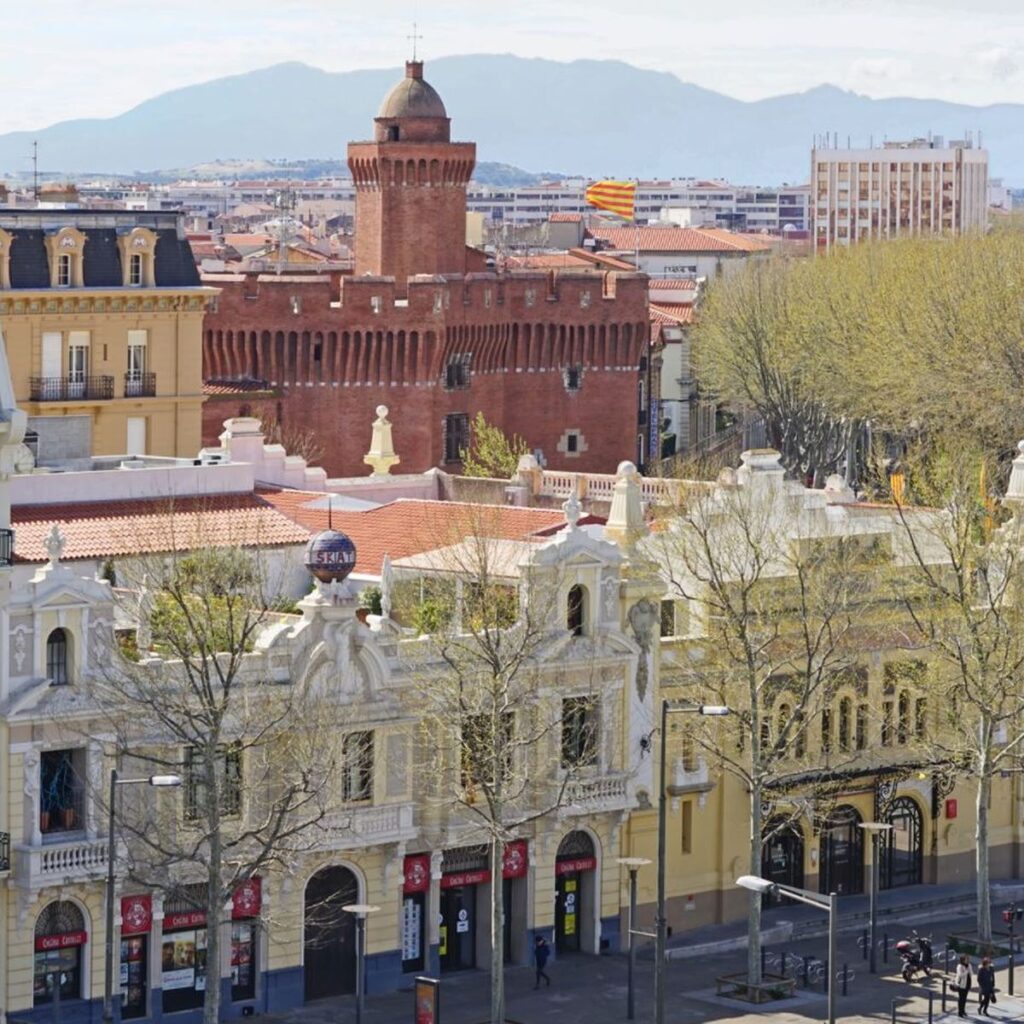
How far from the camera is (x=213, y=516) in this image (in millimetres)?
79500

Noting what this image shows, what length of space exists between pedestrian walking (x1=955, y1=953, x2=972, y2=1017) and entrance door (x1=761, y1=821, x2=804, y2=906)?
8431 millimetres

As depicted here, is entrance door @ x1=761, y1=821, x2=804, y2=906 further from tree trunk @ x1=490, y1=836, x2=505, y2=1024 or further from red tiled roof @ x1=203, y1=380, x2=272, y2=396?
red tiled roof @ x1=203, y1=380, x2=272, y2=396

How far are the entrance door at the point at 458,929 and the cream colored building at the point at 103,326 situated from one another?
41.4 m

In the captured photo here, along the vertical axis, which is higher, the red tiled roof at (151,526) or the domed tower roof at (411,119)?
the domed tower roof at (411,119)

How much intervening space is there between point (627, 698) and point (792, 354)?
74.3 metres

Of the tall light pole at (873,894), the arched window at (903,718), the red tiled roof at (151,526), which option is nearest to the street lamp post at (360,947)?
the red tiled roof at (151,526)

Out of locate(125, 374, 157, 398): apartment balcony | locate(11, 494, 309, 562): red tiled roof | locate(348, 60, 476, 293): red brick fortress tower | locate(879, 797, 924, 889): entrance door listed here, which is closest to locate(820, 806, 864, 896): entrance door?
locate(879, 797, 924, 889): entrance door

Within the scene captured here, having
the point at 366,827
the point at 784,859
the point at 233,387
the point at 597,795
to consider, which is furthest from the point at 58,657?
the point at 233,387

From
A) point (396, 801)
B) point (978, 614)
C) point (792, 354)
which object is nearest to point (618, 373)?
point (792, 354)

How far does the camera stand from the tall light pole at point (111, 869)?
60.7 meters

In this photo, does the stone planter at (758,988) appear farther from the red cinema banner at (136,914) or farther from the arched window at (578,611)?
the red cinema banner at (136,914)

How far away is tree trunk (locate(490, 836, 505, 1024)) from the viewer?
224 ft

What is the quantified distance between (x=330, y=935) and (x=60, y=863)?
7461 mm

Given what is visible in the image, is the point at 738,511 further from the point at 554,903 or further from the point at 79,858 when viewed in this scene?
the point at 79,858
